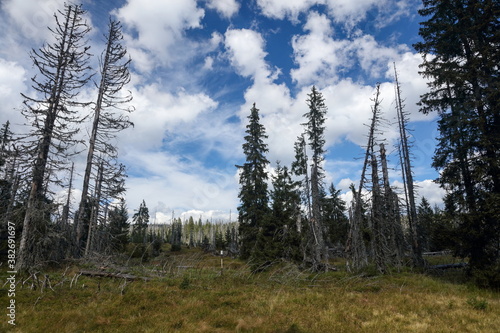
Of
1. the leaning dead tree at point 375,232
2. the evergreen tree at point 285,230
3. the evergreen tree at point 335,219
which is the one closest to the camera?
the leaning dead tree at point 375,232

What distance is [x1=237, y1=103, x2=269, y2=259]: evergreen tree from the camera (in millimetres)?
28062

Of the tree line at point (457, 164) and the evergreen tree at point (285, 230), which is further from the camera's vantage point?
the evergreen tree at point (285, 230)

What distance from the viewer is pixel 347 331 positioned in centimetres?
652

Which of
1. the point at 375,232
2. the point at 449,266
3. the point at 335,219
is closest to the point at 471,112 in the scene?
the point at 375,232

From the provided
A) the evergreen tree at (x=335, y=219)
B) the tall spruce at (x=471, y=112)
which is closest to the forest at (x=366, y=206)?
the tall spruce at (x=471, y=112)

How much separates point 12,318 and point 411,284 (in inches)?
592

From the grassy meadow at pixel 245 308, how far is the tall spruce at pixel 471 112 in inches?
96.3

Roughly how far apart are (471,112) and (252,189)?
66.2ft

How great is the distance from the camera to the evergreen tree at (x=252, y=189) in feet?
92.1

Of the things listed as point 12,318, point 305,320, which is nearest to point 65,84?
point 12,318

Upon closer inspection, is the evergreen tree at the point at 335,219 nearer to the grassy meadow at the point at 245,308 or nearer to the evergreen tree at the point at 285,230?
the evergreen tree at the point at 285,230

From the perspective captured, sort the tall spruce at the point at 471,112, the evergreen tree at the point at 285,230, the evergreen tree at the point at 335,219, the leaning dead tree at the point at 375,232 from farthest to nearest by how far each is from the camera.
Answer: the evergreen tree at the point at 335,219 → the evergreen tree at the point at 285,230 → the leaning dead tree at the point at 375,232 → the tall spruce at the point at 471,112

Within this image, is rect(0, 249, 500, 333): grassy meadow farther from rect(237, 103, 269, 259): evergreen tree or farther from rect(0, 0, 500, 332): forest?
rect(237, 103, 269, 259): evergreen tree

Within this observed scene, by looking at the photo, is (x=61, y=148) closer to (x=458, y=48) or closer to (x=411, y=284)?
(x=411, y=284)
